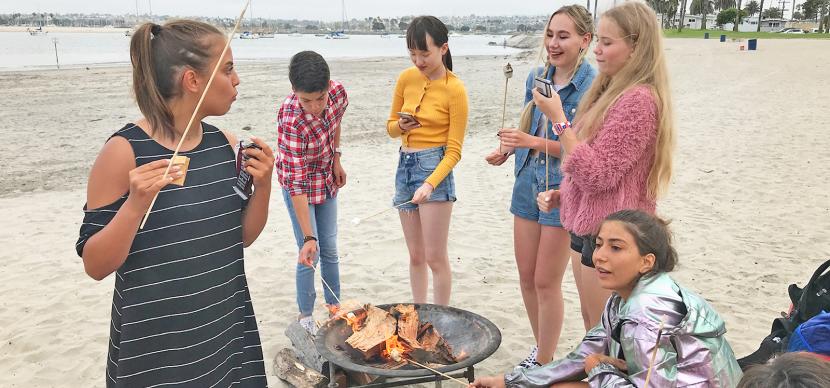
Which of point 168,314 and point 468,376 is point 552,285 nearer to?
point 468,376

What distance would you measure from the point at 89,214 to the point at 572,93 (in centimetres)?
259

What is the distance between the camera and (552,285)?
369 cm

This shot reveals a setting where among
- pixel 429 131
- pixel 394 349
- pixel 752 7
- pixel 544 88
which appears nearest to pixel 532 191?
pixel 544 88

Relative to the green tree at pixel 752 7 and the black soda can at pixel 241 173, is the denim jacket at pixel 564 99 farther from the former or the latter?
the green tree at pixel 752 7

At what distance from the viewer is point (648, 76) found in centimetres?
292

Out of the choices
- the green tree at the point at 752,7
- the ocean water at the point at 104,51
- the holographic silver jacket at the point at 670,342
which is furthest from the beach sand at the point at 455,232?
the green tree at the point at 752,7

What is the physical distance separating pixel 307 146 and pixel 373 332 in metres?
1.31

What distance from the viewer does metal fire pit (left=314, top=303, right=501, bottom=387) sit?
121 inches

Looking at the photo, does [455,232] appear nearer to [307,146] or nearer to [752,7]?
[307,146]

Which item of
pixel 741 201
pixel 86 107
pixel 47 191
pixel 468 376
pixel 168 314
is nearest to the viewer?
pixel 168 314

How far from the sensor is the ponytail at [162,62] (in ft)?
6.93

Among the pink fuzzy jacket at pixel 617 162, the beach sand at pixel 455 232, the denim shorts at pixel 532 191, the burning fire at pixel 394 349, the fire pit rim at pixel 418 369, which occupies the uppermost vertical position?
the pink fuzzy jacket at pixel 617 162

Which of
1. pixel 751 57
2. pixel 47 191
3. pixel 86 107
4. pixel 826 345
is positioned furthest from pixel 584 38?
pixel 751 57

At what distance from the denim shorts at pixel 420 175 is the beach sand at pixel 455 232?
128 cm
